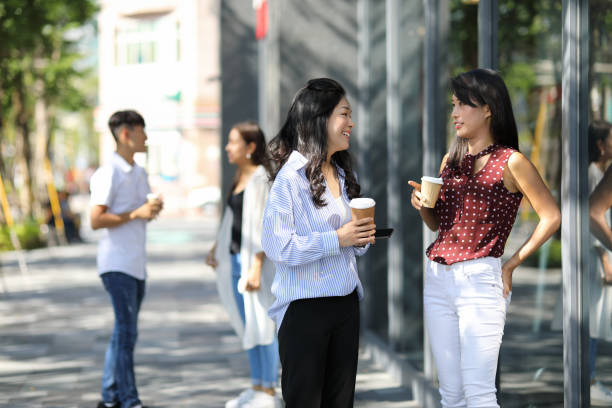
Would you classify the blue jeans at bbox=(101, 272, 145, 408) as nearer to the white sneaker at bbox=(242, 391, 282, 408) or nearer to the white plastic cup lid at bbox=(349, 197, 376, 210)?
the white sneaker at bbox=(242, 391, 282, 408)

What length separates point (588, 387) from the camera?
4168 millimetres

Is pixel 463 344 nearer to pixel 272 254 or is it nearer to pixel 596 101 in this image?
pixel 272 254

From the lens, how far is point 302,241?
3.69 meters

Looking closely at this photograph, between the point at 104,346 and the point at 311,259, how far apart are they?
562cm

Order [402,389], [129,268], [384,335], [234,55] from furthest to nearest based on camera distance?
→ [234,55] < [384,335] < [402,389] < [129,268]

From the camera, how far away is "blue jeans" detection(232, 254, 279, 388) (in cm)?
632

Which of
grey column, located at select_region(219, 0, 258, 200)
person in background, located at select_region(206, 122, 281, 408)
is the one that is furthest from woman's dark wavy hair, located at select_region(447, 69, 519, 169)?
grey column, located at select_region(219, 0, 258, 200)

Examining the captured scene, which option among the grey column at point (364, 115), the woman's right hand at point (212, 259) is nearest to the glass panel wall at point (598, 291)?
the woman's right hand at point (212, 259)

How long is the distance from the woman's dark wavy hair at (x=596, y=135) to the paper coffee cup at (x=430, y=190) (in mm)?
849

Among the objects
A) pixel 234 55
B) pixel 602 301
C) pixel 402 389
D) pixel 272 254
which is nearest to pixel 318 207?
pixel 272 254

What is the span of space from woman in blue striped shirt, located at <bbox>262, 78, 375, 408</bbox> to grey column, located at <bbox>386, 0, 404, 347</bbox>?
359cm

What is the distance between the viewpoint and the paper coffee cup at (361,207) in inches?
139

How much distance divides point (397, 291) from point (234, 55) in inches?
385

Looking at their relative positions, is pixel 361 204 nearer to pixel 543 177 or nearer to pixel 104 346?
pixel 543 177
